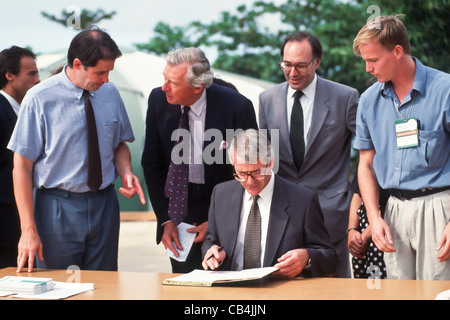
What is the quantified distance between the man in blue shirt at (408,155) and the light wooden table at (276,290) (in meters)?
0.36

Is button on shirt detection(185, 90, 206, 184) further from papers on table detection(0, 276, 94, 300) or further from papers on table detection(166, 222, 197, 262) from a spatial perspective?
papers on table detection(0, 276, 94, 300)

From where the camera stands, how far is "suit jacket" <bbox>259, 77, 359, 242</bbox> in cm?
363

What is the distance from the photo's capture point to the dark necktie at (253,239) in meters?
2.94

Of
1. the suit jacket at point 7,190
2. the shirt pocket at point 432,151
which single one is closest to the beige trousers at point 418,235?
the shirt pocket at point 432,151

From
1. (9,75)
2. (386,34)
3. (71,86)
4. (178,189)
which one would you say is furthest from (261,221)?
(9,75)

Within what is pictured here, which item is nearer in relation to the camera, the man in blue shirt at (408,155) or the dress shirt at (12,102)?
the man in blue shirt at (408,155)

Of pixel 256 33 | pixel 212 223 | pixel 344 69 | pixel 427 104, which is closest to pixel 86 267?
pixel 212 223

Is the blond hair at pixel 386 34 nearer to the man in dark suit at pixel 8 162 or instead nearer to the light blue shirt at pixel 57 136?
the light blue shirt at pixel 57 136

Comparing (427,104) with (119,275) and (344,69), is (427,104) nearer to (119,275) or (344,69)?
(119,275)

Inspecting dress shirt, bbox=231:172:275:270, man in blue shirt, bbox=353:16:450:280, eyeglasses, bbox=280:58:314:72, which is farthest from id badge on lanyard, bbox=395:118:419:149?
eyeglasses, bbox=280:58:314:72

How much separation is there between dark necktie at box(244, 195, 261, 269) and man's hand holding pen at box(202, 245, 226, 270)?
132mm

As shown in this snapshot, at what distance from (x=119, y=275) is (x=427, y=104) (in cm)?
165

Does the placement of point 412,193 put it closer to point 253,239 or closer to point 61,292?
point 253,239
